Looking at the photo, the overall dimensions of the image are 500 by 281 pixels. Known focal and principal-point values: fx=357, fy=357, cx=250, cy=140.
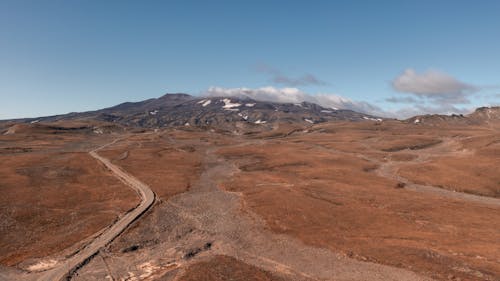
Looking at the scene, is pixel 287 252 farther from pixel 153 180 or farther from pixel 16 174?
pixel 16 174

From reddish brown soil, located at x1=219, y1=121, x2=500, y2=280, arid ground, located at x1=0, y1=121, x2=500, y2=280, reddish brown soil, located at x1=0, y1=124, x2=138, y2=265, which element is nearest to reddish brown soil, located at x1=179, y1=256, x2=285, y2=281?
arid ground, located at x1=0, y1=121, x2=500, y2=280

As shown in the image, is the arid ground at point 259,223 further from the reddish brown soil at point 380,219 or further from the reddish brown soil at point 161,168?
the reddish brown soil at point 161,168

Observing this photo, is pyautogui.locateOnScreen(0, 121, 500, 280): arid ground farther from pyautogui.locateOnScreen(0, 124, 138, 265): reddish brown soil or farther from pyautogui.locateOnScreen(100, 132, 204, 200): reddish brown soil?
pyautogui.locateOnScreen(100, 132, 204, 200): reddish brown soil

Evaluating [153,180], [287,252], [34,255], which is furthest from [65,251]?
[153,180]

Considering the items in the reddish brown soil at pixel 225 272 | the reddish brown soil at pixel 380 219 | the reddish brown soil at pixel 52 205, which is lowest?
the reddish brown soil at pixel 380 219

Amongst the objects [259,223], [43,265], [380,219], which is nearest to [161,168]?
[259,223]

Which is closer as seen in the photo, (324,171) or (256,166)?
(324,171)

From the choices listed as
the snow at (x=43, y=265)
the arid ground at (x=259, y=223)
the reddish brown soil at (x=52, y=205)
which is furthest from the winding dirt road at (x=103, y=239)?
the reddish brown soil at (x=52, y=205)
